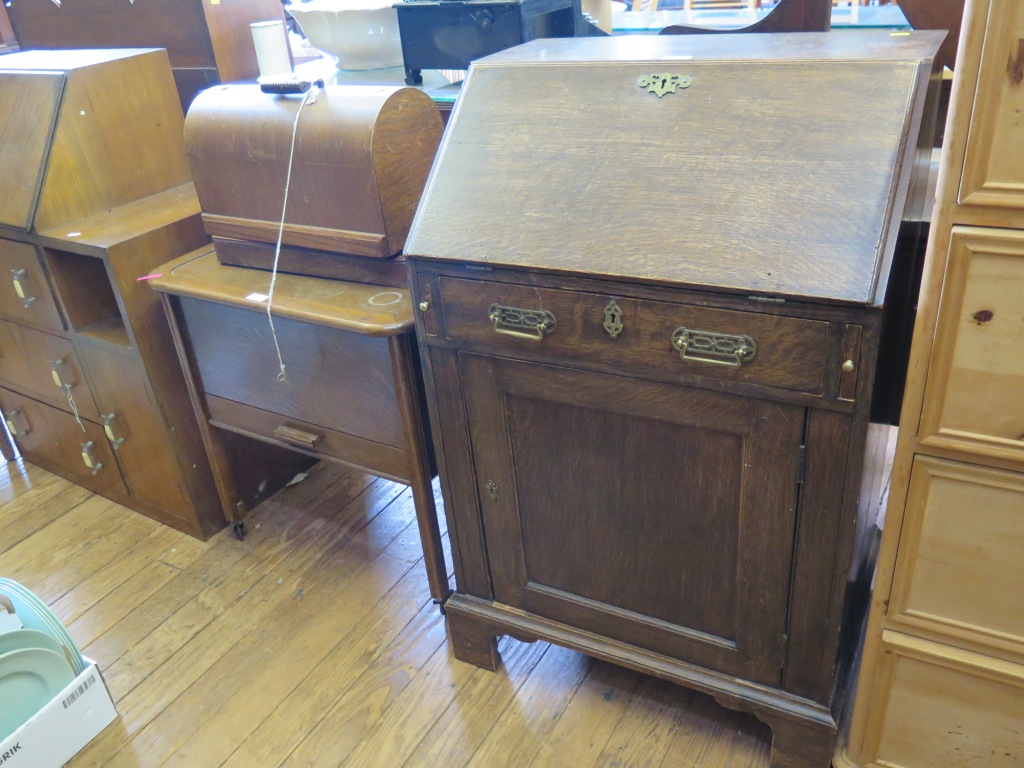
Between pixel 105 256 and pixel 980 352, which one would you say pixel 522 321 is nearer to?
pixel 980 352

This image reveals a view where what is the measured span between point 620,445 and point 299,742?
816 millimetres

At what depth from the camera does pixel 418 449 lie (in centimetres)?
155

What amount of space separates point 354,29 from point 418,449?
3.47 ft

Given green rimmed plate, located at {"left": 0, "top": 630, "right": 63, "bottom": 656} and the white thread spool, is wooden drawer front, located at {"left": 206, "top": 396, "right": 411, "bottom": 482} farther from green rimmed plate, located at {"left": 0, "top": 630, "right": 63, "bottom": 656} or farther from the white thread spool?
the white thread spool

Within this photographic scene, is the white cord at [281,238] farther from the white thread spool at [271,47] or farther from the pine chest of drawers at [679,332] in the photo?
the white thread spool at [271,47]

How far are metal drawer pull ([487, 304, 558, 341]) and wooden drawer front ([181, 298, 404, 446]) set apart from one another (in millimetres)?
314

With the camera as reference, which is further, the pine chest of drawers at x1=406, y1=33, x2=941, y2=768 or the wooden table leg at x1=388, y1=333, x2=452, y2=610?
the wooden table leg at x1=388, y1=333, x2=452, y2=610

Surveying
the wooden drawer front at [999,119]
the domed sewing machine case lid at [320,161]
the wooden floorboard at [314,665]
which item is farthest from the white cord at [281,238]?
the wooden drawer front at [999,119]

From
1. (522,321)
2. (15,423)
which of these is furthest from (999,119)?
(15,423)

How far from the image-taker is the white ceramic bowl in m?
1.93

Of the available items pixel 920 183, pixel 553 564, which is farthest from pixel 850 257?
pixel 553 564

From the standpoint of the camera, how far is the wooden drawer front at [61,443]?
2.15m

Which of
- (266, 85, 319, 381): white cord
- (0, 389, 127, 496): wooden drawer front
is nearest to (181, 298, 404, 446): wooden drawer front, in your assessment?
(266, 85, 319, 381): white cord

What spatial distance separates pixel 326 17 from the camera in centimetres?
195
